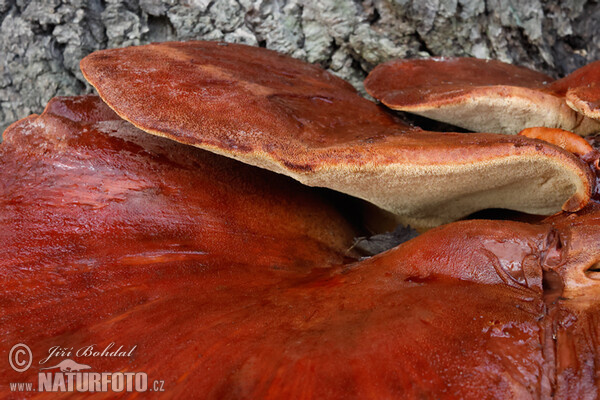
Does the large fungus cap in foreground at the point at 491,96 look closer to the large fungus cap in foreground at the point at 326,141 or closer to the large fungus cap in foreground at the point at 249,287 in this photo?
the large fungus cap in foreground at the point at 326,141

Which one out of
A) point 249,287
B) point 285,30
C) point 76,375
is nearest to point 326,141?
point 249,287

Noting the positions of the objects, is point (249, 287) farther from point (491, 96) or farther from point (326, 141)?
point (491, 96)

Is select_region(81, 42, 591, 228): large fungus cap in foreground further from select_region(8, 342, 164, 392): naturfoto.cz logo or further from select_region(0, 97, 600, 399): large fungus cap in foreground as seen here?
select_region(8, 342, 164, 392): naturfoto.cz logo

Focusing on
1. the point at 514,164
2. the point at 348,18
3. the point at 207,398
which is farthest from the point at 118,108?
the point at 348,18

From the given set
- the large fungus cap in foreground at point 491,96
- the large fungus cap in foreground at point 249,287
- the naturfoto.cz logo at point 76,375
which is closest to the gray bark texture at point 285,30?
the large fungus cap in foreground at point 491,96

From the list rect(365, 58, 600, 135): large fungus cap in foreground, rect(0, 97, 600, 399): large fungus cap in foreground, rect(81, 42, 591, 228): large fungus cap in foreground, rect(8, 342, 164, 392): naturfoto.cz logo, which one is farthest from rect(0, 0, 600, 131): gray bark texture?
rect(8, 342, 164, 392): naturfoto.cz logo

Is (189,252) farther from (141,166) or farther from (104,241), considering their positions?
(141,166)

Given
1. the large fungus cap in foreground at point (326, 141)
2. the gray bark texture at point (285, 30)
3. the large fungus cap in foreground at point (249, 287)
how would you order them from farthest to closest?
the gray bark texture at point (285, 30) < the large fungus cap in foreground at point (326, 141) < the large fungus cap in foreground at point (249, 287)
